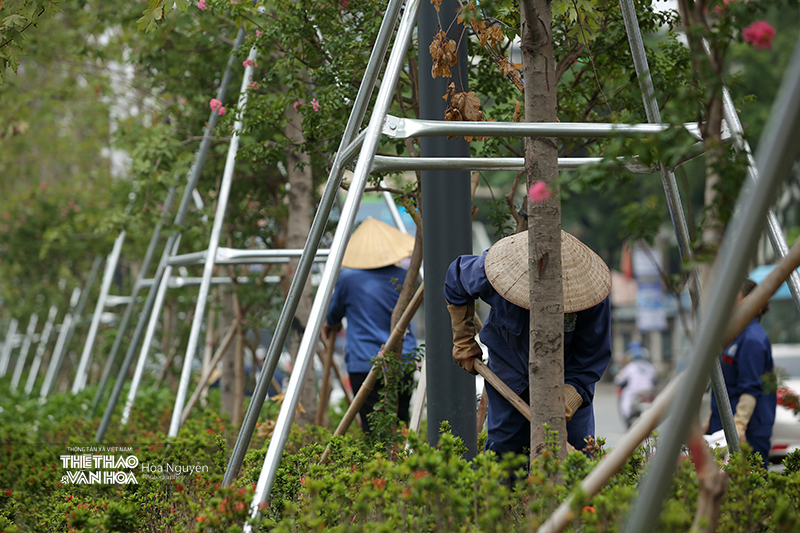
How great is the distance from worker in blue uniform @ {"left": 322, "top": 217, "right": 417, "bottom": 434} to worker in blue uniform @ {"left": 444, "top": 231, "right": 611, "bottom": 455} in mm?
2091

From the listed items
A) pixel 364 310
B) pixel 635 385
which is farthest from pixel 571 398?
pixel 635 385

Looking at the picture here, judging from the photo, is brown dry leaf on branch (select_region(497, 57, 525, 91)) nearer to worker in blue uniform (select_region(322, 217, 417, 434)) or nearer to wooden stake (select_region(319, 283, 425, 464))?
wooden stake (select_region(319, 283, 425, 464))

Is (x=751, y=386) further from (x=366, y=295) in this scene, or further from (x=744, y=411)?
(x=366, y=295)

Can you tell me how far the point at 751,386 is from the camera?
428 centimetres

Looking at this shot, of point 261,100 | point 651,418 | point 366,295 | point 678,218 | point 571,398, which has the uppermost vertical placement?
point 261,100

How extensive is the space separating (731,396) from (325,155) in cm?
274

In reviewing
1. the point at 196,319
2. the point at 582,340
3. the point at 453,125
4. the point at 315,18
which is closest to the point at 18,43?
the point at 315,18

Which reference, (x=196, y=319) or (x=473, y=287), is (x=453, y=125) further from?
(x=196, y=319)

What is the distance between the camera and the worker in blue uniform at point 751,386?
4.28m

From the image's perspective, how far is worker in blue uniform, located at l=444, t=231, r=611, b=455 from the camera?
3.17 m

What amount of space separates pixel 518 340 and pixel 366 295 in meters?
2.29

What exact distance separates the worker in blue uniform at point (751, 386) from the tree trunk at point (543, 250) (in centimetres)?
188

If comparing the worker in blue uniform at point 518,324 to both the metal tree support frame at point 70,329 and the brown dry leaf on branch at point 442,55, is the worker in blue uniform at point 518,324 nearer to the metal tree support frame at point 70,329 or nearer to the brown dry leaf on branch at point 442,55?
the brown dry leaf on branch at point 442,55

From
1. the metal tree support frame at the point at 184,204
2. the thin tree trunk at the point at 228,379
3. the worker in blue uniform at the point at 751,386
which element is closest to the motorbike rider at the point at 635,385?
the thin tree trunk at the point at 228,379
